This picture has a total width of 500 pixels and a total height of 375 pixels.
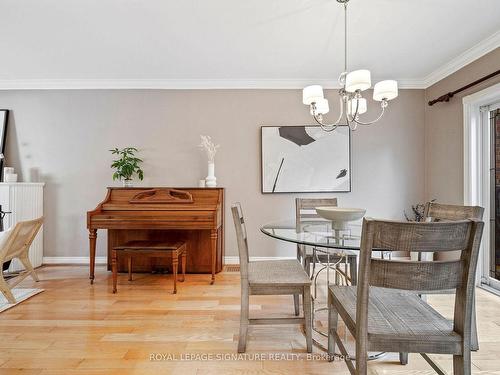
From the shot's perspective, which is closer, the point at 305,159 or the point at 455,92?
the point at 455,92

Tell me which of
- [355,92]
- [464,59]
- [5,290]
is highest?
[464,59]

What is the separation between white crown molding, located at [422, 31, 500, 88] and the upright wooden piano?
9.46ft

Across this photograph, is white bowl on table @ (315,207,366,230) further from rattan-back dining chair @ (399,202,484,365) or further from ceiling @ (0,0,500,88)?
ceiling @ (0,0,500,88)

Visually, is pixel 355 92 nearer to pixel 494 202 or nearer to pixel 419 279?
pixel 419 279

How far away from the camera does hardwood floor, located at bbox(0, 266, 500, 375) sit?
168 cm

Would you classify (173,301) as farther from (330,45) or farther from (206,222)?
(330,45)

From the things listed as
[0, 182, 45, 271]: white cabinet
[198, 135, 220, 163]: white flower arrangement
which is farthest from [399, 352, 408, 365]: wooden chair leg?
[0, 182, 45, 271]: white cabinet

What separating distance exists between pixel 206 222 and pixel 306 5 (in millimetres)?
2103

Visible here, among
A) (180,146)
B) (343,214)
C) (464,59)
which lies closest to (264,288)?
(343,214)

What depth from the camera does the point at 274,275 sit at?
186 centimetres

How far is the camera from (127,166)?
11.5 feet

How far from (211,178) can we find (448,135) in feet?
9.15

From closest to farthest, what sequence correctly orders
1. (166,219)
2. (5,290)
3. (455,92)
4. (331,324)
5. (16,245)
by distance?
(331,324), (5,290), (16,245), (166,219), (455,92)

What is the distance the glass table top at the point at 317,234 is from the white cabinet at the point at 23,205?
3.11m
